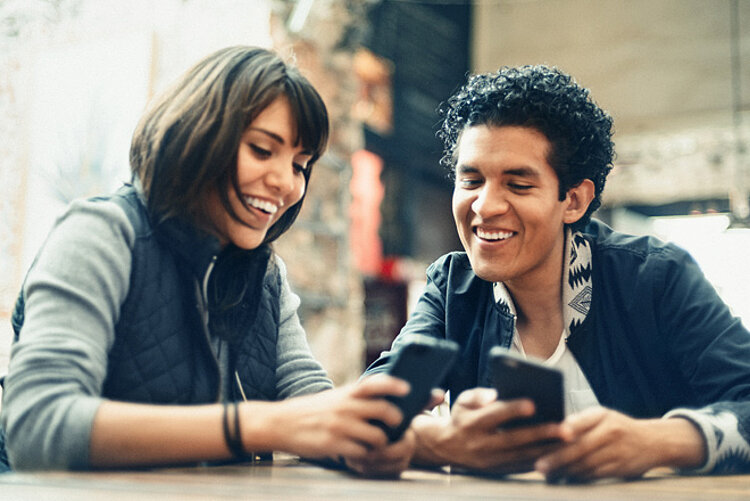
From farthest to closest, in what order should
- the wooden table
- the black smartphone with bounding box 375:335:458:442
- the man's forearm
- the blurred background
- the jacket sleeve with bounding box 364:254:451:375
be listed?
the blurred background < the jacket sleeve with bounding box 364:254:451:375 < the man's forearm < the black smartphone with bounding box 375:335:458:442 < the wooden table

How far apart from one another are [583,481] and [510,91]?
98 centimetres

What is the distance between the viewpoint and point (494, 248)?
1.63 m

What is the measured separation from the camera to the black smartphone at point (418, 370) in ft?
3.05

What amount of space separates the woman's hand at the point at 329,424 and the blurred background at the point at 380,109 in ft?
6.40

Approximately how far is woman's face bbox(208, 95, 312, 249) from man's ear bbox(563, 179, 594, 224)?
72 centimetres

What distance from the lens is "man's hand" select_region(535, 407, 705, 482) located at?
3.32 feet

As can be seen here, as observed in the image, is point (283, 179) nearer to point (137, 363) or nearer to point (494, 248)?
point (137, 363)

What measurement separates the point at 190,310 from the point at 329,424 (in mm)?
442

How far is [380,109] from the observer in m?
6.98

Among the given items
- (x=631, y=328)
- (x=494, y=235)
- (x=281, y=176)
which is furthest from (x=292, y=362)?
(x=631, y=328)

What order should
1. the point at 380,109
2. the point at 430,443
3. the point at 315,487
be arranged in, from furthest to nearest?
the point at 380,109 < the point at 430,443 < the point at 315,487

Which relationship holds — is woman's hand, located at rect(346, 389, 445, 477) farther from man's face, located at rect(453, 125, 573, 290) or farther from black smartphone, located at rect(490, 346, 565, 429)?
man's face, located at rect(453, 125, 573, 290)

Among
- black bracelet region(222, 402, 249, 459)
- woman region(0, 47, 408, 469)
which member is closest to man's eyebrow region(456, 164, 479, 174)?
woman region(0, 47, 408, 469)

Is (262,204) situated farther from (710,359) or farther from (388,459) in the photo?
(710,359)
